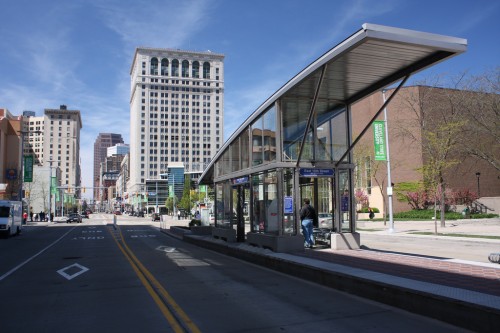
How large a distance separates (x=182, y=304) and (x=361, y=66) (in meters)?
7.96

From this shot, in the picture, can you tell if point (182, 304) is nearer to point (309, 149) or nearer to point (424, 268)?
point (424, 268)

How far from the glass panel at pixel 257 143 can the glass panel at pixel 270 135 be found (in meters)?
0.42

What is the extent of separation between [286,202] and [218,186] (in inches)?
315

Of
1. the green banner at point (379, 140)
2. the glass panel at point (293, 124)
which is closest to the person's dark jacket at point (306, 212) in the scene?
the glass panel at point (293, 124)

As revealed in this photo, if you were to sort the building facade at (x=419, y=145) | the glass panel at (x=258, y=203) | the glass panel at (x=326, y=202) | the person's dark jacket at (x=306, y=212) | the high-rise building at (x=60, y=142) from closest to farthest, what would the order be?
the person's dark jacket at (x=306, y=212), the glass panel at (x=326, y=202), the glass panel at (x=258, y=203), the building facade at (x=419, y=145), the high-rise building at (x=60, y=142)

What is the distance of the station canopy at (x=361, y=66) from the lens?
974 centimetres

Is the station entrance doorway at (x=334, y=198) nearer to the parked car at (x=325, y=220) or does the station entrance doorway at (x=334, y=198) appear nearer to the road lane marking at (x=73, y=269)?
the parked car at (x=325, y=220)

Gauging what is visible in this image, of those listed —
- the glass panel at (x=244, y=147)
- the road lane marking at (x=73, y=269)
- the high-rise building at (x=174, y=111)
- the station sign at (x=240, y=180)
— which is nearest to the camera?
the road lane marking at (x=73, y=269)

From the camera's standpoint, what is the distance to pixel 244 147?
708 inches

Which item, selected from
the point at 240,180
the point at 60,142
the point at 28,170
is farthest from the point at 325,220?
the point at 60,142

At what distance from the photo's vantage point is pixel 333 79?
13.2 metres

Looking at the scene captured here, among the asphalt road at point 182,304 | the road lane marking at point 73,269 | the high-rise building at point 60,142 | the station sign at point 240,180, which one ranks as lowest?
the road lane marking at point 73,269

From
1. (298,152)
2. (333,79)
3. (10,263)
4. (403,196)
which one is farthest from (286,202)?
(403,196)

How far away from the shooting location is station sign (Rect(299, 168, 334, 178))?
47.4ft
